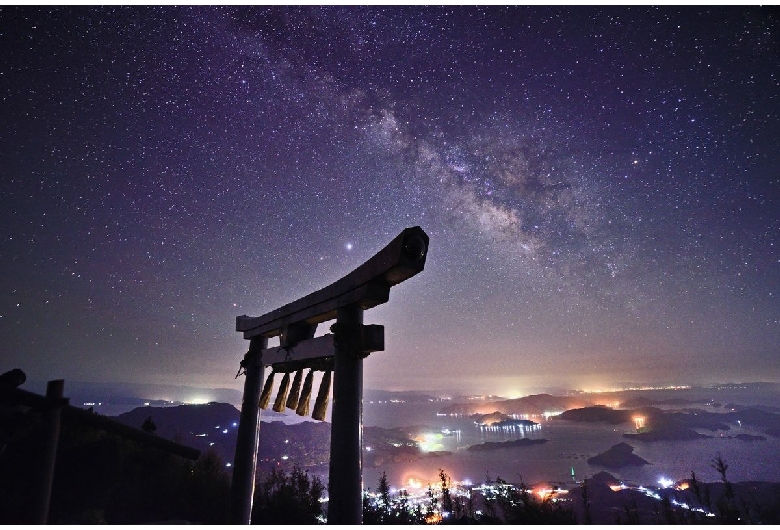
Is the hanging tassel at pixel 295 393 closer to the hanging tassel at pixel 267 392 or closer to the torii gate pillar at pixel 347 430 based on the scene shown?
the hanging tassel at pixel 267 392

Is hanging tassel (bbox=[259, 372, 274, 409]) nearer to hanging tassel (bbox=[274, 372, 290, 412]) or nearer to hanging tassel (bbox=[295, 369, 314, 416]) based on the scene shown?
hanging tassel (bbox=[274, 372, 290, 412])

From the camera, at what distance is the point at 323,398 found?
5.20 meters

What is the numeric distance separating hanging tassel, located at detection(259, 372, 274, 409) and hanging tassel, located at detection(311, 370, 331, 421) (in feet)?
5.80

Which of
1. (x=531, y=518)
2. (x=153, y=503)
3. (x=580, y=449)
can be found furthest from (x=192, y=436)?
(x=580, y=449)

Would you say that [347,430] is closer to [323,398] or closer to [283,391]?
[323,398]

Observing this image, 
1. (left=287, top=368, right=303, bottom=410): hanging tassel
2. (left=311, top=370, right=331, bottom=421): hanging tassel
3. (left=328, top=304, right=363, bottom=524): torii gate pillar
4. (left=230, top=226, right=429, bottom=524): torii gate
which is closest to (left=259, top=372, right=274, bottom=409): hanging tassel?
(left=287, top=368, right=303, bottom=410): hanging tassel

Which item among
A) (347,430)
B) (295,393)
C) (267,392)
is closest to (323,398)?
(295,393)

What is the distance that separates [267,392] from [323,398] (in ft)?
6.61

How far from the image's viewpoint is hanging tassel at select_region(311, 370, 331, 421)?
5109 millimetres

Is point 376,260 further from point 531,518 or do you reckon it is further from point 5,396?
point 531,518

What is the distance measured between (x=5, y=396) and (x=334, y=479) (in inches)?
179

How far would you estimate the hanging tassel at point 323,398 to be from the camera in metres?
5.11

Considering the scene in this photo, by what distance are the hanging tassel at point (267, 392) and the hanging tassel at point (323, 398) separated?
1769mm

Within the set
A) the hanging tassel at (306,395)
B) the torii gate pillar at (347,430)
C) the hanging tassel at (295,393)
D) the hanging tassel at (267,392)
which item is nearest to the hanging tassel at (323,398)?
the hanging tassel at (306,395)
